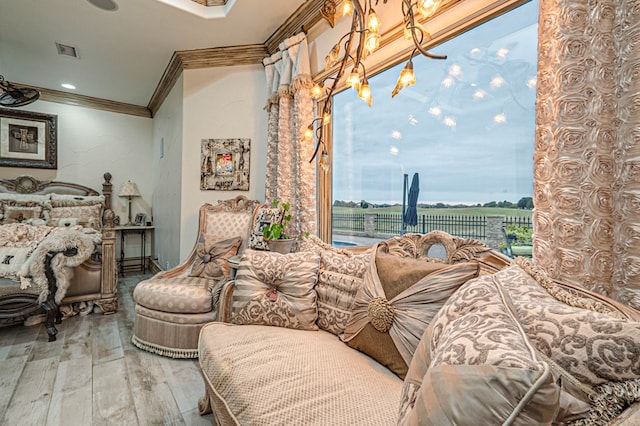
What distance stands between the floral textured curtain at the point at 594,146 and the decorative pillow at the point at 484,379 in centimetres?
38

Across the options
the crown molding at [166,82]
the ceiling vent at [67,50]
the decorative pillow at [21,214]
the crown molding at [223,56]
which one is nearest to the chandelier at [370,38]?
the crown molding at [223,56]

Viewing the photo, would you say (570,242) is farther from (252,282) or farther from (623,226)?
(252,282)

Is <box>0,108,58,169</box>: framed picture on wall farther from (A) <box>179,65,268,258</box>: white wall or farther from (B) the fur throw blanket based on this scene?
(A) <box>179,65,268,258</box>: white wall

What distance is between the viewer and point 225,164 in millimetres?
3240

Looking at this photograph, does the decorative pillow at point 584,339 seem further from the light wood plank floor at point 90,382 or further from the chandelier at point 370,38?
the light wood plank floor at point 90,382

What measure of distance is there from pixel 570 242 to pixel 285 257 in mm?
1248

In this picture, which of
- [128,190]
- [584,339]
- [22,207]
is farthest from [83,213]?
[584,339]

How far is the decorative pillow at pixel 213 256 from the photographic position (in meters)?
2.42

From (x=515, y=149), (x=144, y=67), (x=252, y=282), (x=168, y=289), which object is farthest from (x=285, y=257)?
(x=144, y=67)

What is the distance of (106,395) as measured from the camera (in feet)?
5.57

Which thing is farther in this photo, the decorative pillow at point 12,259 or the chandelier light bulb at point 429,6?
the decorative pillow at point 12,259

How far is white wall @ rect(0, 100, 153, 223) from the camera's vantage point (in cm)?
430

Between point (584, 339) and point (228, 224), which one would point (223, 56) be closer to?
point (228, 224)

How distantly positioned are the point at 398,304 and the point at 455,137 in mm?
1014
